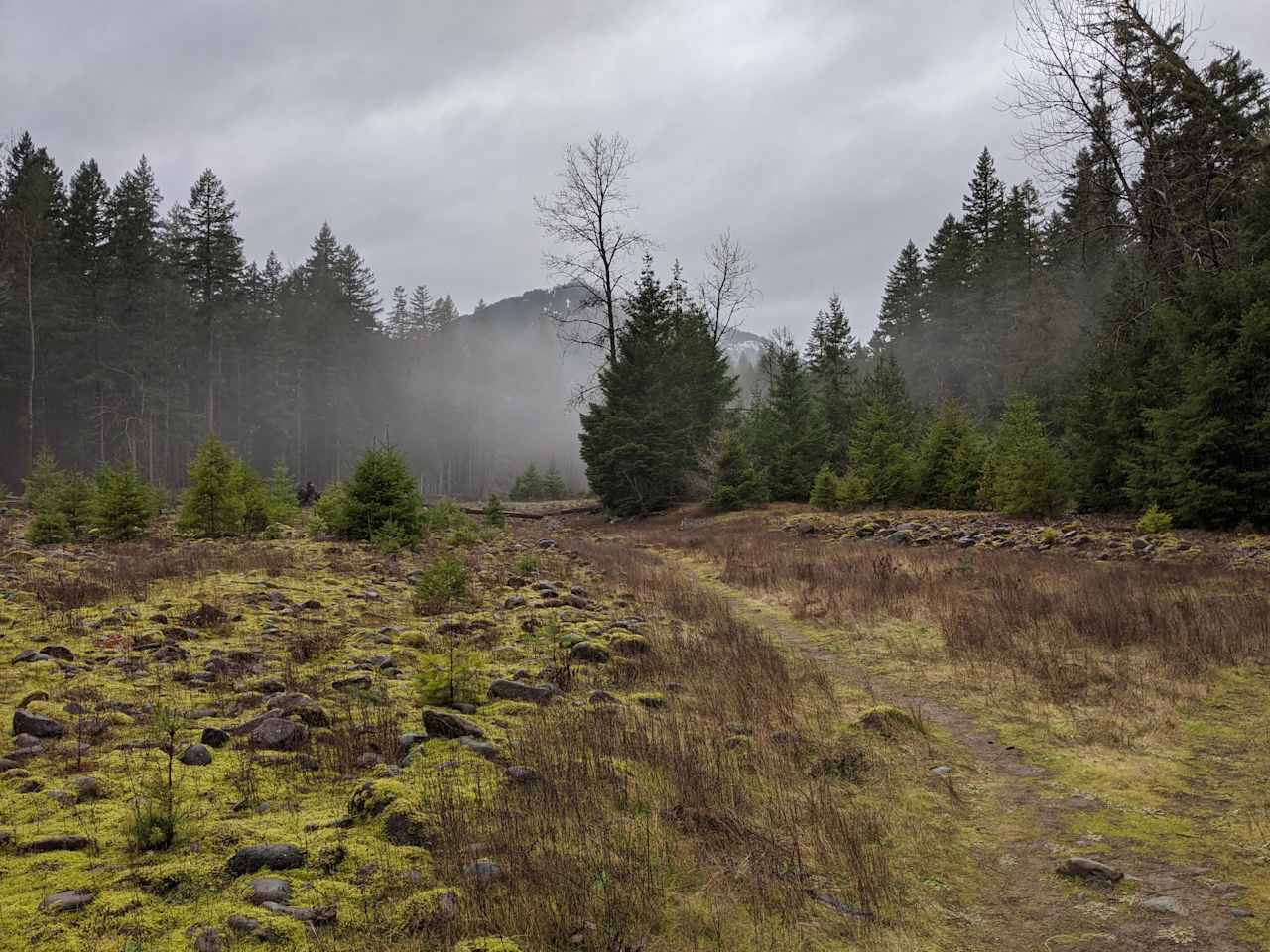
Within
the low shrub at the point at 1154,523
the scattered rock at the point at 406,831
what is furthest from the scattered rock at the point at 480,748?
the low shrub at the point at 1154,523

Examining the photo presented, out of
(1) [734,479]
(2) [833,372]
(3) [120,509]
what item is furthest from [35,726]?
(2) [833,372]

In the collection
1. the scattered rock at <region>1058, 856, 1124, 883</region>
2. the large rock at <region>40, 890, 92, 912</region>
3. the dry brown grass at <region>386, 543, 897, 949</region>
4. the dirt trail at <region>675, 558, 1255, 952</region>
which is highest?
the large rock at <region>40, 890, 92, 912</region>

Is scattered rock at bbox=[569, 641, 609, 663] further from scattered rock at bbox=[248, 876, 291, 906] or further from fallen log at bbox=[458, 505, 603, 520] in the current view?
fallen log at bbox=[458, 505, 603, 520]

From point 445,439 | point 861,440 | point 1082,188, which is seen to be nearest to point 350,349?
point 445,439

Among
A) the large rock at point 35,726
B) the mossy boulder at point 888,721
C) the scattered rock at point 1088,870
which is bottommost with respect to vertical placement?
the scattered rock at point 1088,870

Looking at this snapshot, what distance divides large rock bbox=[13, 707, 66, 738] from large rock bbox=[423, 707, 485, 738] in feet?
7.51

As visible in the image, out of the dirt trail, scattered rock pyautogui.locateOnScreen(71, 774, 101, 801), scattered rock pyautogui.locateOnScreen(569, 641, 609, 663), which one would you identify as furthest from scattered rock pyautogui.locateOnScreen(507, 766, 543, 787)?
scattered rock pyautogui.locateOnScreen(569, 641, 609, 663)

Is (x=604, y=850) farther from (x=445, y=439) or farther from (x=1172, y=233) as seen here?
(x=445, y=439)

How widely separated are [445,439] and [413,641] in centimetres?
9323

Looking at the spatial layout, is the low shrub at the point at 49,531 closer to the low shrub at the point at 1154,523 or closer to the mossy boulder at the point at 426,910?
the mossy boulder at the point at 426,910

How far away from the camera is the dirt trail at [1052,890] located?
308 cm

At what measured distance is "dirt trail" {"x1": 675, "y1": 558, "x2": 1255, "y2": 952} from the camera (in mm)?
3076

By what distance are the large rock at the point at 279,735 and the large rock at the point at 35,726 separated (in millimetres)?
1164

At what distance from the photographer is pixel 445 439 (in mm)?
97000
